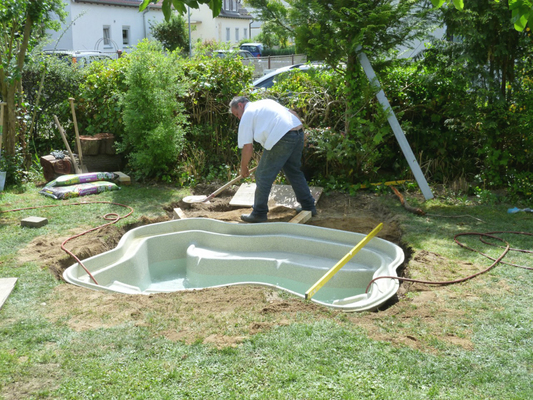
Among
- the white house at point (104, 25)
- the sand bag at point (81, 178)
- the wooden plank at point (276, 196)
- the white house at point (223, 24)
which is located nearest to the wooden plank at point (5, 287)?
the wooden plank at point (276, 196)

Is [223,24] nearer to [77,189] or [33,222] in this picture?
[77,189]

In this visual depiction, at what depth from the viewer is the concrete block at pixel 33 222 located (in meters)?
6.50

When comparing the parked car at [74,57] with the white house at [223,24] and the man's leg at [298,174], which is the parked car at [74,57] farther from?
the white house at [223,24]

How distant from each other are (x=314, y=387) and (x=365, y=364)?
44 cm

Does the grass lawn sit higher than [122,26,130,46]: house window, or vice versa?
[122,26,130,46]: house window

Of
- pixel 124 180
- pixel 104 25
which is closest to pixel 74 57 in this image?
pixel 124 180

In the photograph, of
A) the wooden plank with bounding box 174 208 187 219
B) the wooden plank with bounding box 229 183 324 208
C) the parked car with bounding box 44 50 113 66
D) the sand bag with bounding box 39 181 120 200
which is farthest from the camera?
the parked car with bounding box 44 50 113 66

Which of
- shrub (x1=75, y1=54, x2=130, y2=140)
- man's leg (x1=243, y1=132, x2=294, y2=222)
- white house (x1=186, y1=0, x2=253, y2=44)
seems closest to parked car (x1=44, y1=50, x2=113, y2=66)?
shrub (x1=75, y1=54, x2=130, y2=140)

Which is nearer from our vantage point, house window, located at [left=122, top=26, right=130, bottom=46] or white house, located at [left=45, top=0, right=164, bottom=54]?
white house, located at [left=45, top=0, right=164, bottom=54]

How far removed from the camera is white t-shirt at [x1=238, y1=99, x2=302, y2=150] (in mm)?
6344

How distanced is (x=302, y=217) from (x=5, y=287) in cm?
364

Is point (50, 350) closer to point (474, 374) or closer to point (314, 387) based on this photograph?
point (314, 387)

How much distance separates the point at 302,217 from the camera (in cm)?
685

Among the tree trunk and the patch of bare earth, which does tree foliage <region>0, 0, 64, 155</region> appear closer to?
the tree trunk
